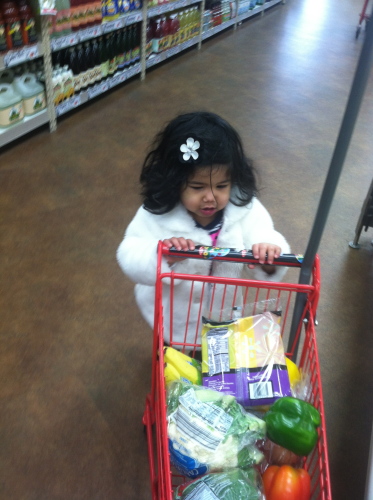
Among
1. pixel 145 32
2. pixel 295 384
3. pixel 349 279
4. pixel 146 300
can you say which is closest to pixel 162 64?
pixel 145 32

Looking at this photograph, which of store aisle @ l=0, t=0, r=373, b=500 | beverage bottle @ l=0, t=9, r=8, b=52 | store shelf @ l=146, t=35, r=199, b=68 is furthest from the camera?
store shelf @ l=146, t=35, r=199, b=68

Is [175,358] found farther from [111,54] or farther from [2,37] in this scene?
[111,54]

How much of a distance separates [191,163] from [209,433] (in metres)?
0.63

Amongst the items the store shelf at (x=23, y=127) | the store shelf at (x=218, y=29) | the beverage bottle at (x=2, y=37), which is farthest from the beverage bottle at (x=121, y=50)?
the store shelf at (x=218, y=29)

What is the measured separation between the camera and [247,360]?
3.46 feet

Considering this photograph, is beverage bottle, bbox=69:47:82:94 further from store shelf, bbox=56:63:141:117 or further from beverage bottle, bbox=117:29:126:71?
beverage bottle, bbox=117:29:126:71

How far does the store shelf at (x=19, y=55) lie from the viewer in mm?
2795

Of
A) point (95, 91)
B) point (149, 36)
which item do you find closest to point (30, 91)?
point (95, 91)

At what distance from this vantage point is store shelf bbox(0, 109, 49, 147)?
3073 millimetres

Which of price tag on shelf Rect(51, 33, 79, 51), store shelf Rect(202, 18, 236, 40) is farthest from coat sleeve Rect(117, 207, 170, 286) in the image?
store shelf Rect(202, 18, 236, 40)

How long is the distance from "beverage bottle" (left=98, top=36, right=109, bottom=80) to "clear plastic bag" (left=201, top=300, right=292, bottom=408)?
3244 mm

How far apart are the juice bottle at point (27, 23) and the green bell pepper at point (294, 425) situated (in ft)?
9.23

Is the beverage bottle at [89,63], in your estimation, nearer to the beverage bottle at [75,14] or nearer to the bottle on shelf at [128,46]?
the beverage bottle at [75,14]

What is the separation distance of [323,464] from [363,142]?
3.33 meters
